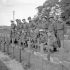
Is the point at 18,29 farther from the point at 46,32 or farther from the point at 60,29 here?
the point at 60,29

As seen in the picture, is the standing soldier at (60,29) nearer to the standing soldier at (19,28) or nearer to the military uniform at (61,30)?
the military uniform at (61,30)

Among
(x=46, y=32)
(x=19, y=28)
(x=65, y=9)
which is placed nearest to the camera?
(x=46, y=32)

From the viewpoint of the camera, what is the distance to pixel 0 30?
20.2 meters

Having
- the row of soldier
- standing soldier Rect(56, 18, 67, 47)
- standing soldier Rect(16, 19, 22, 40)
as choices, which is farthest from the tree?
standing soldier Rect(56, 18, 67, 47)

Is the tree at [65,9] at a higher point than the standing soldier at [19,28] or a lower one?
higher

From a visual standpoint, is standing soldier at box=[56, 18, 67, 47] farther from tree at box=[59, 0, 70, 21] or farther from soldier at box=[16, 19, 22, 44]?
tree at box=[59, 0, 70, 21]

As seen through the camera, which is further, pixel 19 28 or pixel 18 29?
pixel 18 29

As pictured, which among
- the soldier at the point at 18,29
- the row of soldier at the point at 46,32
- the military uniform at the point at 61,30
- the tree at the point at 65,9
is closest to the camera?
the row of soldier at the point at 46,32

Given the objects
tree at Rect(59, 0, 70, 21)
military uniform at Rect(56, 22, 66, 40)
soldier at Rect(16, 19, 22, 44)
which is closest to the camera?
military uniform at Rect(56, 22, 66, 40)

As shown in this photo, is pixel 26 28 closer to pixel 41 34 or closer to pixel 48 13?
pixel 41 34

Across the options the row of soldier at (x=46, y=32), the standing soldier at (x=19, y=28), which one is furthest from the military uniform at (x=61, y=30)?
the standing soldier at (x=19, y=28)

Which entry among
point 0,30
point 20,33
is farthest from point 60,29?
point 0,30

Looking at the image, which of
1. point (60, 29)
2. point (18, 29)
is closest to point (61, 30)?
point (60, 29)

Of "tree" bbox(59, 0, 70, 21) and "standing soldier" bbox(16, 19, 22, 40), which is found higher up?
"tree" bbox(59, 0, 70, 21)
